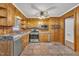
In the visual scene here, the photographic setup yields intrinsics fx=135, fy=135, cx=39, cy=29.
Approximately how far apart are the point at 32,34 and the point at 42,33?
0.82 m

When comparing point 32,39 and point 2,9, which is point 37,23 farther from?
point 2,9

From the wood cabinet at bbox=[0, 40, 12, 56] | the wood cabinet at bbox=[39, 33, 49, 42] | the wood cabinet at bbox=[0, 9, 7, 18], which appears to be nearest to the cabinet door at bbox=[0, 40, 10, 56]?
the wood cabinet at bbox=[0, 40, 12, 56]

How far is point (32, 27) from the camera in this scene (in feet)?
33.2

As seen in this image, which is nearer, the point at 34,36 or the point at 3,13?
the point at 3,13

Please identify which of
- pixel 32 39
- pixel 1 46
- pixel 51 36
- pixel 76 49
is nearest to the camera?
pixel 1 46

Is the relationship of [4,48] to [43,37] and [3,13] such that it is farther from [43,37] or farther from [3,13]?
[43,37]

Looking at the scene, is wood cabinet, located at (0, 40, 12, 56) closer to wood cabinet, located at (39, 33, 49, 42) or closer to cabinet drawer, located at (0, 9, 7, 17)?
cabinet drawer, located at (0, 9, 7, 17)

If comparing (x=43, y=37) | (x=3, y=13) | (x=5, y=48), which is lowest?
(x=43, y=37)

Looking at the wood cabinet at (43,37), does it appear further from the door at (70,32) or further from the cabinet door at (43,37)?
the door at (70,32)

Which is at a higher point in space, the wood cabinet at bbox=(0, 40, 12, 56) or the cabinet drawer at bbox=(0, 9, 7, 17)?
the cabinet drawer at bbox=(0, 9, 7, 17)

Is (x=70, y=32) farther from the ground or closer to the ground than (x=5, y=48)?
Answer: farther from the ground

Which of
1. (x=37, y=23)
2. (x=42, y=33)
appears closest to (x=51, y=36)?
(x=42, y=33)

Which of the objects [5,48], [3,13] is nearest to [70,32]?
[3,13]

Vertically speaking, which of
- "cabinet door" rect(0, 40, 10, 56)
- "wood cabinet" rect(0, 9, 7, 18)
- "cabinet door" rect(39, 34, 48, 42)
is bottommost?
"cabinet door" rect(39, 34, 48, 42)
